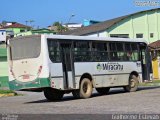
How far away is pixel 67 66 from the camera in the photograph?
2178 centimetres

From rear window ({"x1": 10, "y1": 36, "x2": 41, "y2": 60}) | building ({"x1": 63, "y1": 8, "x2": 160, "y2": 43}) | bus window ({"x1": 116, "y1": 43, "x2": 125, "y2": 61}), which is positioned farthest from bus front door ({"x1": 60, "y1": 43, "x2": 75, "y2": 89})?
building ({"x1": 63, "y1": 8, "x2": 160, "y2": 43})

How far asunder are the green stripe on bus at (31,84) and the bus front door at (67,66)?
1.17m

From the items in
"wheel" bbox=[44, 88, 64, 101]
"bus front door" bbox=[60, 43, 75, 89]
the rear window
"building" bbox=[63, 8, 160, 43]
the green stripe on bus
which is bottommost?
"wheel" bbox=[44, 88, 64, 101]

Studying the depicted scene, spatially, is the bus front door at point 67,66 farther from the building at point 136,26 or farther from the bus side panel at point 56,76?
the building at point 136,26

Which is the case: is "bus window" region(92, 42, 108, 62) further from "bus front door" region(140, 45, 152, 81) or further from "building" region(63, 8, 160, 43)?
"building" region(63, 8, 160, 43)

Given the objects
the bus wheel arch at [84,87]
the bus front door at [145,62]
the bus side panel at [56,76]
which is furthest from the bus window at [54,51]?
the bus front door at [145,62]

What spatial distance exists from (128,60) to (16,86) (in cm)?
735

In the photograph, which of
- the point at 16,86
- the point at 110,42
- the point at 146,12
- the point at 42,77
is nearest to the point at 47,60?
the point at 42,77

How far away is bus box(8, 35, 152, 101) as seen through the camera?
20.9m

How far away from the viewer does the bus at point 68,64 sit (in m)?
20.9

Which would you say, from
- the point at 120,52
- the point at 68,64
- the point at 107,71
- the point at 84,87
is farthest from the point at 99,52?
the point at 68,64

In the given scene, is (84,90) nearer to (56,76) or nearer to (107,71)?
(107,71)

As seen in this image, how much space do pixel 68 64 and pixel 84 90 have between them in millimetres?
1832

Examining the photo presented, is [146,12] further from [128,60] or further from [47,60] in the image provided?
[47,60]
